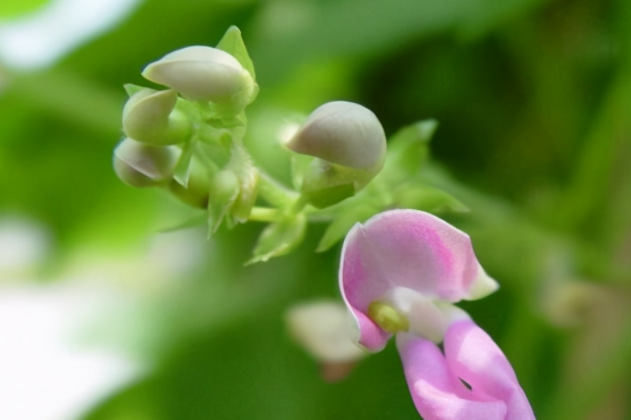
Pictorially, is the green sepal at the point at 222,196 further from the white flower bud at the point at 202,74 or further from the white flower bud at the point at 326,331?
the white flower bud at the point at 326,331

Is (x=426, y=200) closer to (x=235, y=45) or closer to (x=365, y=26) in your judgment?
(x=235, y=45)

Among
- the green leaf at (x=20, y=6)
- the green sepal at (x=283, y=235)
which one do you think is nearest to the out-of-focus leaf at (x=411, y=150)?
the green sepal at (x=283, y=235)

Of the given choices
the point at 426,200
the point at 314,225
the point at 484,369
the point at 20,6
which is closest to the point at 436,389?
the point at 484,369

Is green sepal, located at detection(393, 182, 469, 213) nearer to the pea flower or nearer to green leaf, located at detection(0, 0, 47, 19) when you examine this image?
the pea flower

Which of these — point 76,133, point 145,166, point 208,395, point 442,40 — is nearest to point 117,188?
point 76,133

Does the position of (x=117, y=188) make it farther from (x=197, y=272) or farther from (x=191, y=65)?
(x=191, y=65)

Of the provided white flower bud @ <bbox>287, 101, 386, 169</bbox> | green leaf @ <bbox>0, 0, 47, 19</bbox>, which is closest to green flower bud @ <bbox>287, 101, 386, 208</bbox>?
white flower bud @ <bbox>287, 101, 386, 169</bbox>
